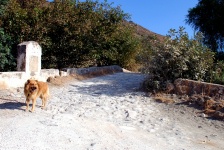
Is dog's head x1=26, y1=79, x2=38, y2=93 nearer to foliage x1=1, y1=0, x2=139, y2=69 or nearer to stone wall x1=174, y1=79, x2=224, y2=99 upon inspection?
stone wall x1=174, y1=79, x2=224, y2=99

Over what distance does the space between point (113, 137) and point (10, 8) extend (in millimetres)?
8123

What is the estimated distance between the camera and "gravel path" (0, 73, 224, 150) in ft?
15.3

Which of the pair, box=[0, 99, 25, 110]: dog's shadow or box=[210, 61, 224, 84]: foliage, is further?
box=[210, 61, 224, 84]: foliage

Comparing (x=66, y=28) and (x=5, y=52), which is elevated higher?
(x=66, y=28)

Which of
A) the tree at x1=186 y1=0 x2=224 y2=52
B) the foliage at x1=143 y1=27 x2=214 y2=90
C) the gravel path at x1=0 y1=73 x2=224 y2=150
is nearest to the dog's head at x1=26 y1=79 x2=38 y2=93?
the gravel path at x1=0 y1=73 x2=224 y2=150

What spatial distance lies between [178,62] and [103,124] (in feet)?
13.7

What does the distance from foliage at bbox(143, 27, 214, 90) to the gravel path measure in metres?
0.83

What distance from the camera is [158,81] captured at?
9.09 m

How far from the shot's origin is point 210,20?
50.8ft

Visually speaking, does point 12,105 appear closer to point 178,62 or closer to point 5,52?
point 5,52

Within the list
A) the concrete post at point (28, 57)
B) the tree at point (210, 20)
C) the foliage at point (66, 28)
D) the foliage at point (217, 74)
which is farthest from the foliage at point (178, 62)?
the tree at point (210, 20)

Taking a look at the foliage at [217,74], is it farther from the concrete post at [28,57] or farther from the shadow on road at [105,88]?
the concrete post at [28,57]

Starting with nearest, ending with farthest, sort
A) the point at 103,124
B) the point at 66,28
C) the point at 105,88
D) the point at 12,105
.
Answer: the point at 103,124 < the point at 12,105 < the point at 105,88 < the point at 66,28

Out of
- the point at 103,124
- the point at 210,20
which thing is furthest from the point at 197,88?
the point at 210,20
